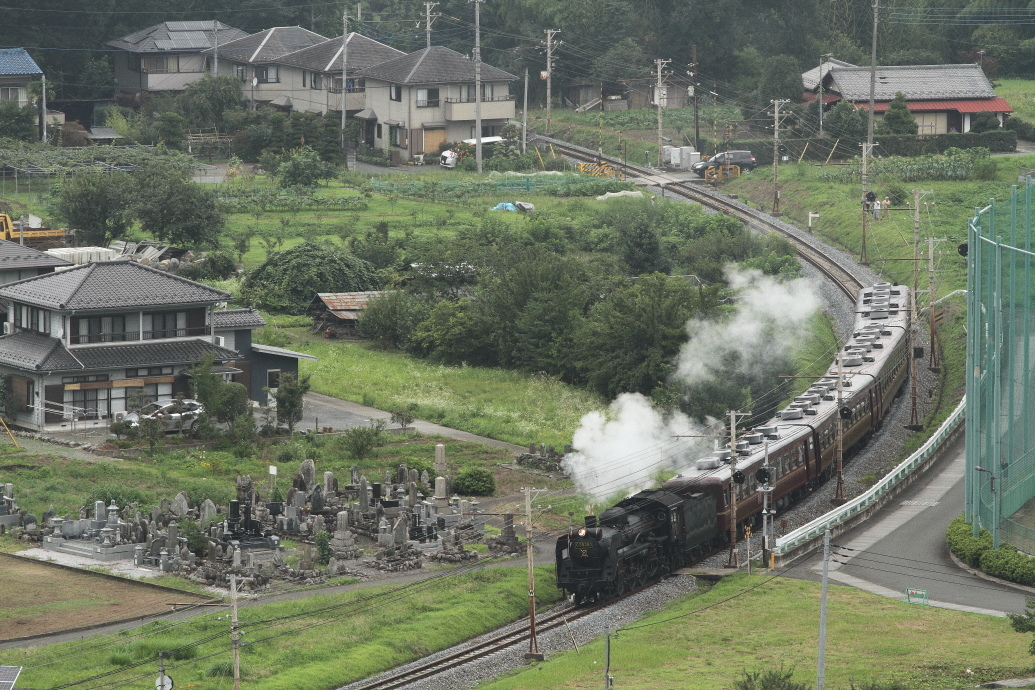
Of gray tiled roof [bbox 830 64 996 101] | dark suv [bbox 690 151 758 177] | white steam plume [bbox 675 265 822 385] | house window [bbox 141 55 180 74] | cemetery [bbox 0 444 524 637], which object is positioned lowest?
cemetery [bbox 0 444 524 637]

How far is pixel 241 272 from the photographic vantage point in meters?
84.3

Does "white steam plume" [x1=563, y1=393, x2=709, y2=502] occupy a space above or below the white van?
below

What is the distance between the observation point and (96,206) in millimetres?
88312

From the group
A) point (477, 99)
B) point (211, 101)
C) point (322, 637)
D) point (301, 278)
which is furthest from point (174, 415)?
point (211, 101)

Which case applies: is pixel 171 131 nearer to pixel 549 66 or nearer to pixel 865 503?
pixel 549 66

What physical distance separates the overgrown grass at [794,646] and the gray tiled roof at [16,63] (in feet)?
282

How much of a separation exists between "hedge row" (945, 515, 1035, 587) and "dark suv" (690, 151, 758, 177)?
213ft

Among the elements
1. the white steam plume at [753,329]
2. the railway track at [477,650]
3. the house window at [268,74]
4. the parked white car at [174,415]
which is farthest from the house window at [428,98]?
the railway track at [477,650]

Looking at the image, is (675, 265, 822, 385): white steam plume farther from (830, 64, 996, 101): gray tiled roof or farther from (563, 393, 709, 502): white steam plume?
(830, 64, 996, 101): gray tiled roof

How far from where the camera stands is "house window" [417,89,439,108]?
11222 cm

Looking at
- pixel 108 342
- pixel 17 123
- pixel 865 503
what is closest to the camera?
pixel 865 503

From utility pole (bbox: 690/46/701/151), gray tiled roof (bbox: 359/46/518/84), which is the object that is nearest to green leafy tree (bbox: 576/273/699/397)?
utility pole (bbox: 690/46/701/151)

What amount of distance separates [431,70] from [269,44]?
18.8 meters

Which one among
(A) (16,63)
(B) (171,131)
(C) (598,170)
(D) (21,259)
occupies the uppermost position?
(A) (16,63)
